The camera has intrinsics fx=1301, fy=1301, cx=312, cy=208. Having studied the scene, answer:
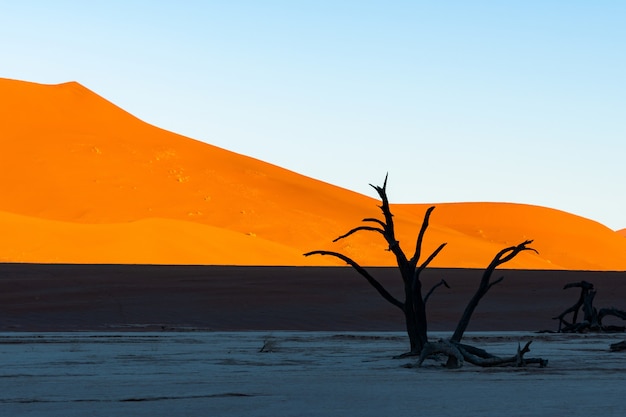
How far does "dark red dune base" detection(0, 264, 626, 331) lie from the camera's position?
31578mm

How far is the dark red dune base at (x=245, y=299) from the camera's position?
31578mm

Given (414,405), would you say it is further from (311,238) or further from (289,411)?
(311,238)

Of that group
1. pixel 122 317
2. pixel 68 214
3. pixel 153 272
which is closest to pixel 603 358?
pixel 122 317

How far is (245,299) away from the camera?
38406mm

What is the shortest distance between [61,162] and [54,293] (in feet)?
211

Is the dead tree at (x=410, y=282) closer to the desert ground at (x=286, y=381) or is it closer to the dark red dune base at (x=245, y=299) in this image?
the desert ground at (x=286, y=381)

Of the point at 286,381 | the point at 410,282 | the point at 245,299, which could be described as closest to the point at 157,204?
the point at 245,299

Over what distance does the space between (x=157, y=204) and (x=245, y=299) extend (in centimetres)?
5612

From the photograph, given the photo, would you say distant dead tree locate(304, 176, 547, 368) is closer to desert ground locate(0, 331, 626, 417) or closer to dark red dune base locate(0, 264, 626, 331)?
desert ground locate(0, 331, 626, 417)

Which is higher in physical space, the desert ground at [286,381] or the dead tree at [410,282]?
the dead tree at [410,282]

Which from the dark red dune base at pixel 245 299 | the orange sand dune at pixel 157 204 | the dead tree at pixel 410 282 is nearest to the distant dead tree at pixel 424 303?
the dead tree at pixel 410 282

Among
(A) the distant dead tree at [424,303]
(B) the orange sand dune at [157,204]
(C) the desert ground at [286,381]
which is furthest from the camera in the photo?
(B) the orange sand dune at [157,204]

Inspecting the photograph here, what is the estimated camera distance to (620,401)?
1143 cm

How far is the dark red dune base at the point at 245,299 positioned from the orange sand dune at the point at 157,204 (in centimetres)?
1554
